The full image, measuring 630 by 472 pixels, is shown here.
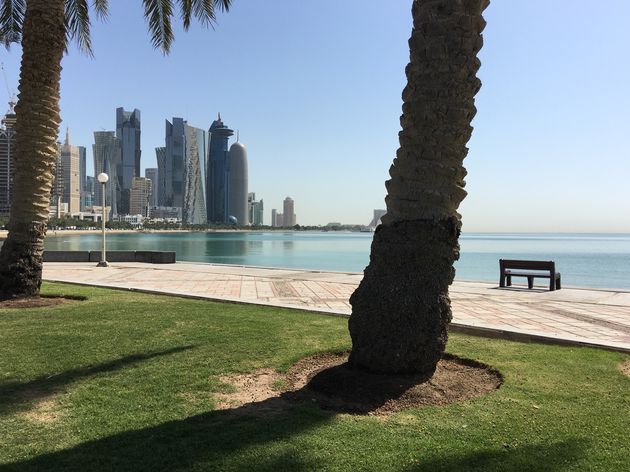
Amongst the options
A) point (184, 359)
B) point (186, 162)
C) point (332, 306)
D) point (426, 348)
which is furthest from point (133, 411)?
point (186, 162)

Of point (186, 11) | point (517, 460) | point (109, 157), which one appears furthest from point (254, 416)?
point (109, 157)

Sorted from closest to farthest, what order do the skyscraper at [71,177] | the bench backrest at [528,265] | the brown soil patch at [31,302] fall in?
the brown soil patch at [31,302], the bench backrest at [528,265], the skyscraper at [71,177]

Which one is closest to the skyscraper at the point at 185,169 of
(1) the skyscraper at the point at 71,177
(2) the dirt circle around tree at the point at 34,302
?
(1) the skyscraper at the point at 71,177

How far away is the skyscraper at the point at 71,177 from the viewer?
6058 inches

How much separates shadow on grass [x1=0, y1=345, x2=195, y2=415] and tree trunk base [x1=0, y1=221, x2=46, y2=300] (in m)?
4.70

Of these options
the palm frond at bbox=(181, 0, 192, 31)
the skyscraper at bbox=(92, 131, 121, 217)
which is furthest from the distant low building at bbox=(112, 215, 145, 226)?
the palm frond at bbox=(181, 0, 192, 31)

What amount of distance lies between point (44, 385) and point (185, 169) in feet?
632

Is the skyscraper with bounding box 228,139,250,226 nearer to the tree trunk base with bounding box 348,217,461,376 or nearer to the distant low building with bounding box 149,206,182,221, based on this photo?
the distant low building with bounding box 149,206,182,221

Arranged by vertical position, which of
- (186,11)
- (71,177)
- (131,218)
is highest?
(71,177)

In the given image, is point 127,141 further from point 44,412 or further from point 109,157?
point 44,412

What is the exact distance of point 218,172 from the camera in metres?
181

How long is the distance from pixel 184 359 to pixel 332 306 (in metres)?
4.53

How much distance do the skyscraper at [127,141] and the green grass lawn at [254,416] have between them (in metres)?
203

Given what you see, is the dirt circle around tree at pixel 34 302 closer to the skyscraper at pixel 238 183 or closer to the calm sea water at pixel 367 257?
the calm sea water at pixel 367 257
